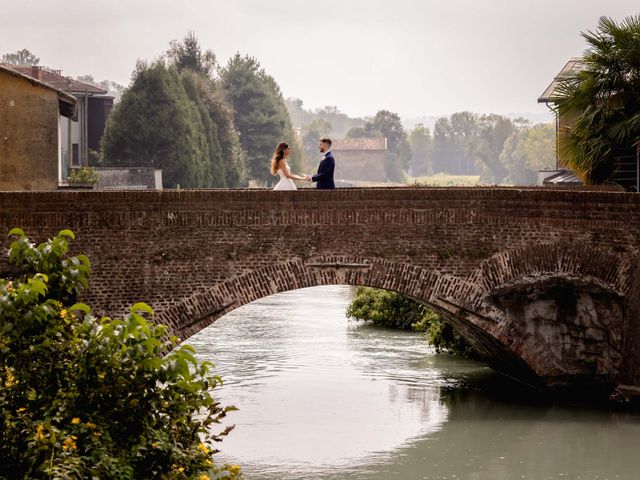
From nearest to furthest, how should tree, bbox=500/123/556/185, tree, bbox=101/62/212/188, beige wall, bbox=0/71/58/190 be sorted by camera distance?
1. beige wall, bbox=0/71/58/190
2. tree, bbox=101/62/212/188
3. tree, bbox=500/123/556/185

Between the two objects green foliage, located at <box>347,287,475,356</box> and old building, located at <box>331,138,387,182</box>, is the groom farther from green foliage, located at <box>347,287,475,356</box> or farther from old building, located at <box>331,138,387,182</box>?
old building, located at <box>331,138,387,182</box>

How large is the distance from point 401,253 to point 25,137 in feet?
45.0

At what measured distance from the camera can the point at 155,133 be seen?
69.6m

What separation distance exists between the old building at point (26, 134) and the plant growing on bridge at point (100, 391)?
20095 millimetres

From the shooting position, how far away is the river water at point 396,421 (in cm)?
1914

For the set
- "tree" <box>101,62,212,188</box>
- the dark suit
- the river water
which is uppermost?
"tree" <box>101,62,212,188</box>

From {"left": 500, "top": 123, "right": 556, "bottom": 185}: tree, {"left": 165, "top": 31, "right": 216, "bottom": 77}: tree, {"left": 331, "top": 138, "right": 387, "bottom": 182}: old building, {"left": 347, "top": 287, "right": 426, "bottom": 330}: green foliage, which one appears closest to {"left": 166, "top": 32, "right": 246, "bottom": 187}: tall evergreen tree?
{"left": 165, "top": 31, "right": 216, "bottom": 77}: tree

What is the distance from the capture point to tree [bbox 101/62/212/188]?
68688 mm

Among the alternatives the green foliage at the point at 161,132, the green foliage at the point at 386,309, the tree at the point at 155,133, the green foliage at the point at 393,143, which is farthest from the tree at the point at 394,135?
the green foliage at the point at 386,309

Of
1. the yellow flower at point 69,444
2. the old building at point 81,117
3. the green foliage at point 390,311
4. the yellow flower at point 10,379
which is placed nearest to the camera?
the yellow flower at point 69,444

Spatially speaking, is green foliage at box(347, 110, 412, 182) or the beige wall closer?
the beige wall

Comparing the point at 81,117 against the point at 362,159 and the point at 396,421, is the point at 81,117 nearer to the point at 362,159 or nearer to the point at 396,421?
the point at 396,421

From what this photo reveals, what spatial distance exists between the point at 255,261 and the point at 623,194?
5542 millimetres

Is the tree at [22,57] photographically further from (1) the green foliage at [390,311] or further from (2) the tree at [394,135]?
(1) the green foliage at [390,311]
